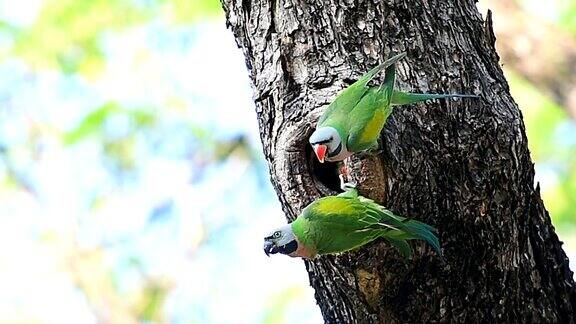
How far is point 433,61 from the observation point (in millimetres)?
1668

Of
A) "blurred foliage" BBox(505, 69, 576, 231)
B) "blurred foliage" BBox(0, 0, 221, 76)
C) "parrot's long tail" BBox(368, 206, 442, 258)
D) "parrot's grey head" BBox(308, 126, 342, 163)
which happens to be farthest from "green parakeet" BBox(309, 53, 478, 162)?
"blurred foliage" BBox(505, 69, 576, 231)

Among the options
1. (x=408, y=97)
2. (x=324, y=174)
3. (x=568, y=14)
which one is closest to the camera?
(x=408, y=97)

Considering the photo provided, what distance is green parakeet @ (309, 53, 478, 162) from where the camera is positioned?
1464 mm

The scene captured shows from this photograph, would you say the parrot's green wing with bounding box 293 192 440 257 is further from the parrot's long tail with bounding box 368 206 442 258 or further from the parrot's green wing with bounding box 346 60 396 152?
the parrot's green wing with bounding box 346 60 396 152

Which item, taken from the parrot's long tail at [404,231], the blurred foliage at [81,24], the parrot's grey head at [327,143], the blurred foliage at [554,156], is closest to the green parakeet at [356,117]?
the parrot's grey head at [327,143]

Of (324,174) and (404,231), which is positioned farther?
(324,174)

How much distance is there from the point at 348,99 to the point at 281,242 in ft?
1.05

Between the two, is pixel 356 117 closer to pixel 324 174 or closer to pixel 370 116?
pixel 370 116

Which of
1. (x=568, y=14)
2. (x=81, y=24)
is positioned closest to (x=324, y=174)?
(x=568, y=14)

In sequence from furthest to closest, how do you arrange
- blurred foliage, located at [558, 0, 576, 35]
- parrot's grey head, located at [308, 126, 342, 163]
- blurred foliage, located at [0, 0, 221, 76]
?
blurred foliage, located at [0, 0, 221, 76] → blurred foliage, located at [558, 0, 576, 35] → parrot's grey head, located at [308, 126, 342, 163]

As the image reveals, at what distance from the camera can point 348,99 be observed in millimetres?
1521

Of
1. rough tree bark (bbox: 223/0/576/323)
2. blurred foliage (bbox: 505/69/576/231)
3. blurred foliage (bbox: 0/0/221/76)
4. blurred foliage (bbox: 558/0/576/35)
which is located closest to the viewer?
rough tree bark (bbox: 223/0/576/323)

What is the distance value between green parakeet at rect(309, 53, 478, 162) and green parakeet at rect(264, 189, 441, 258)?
0.32 ft

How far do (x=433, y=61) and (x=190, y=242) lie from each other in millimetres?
4431
